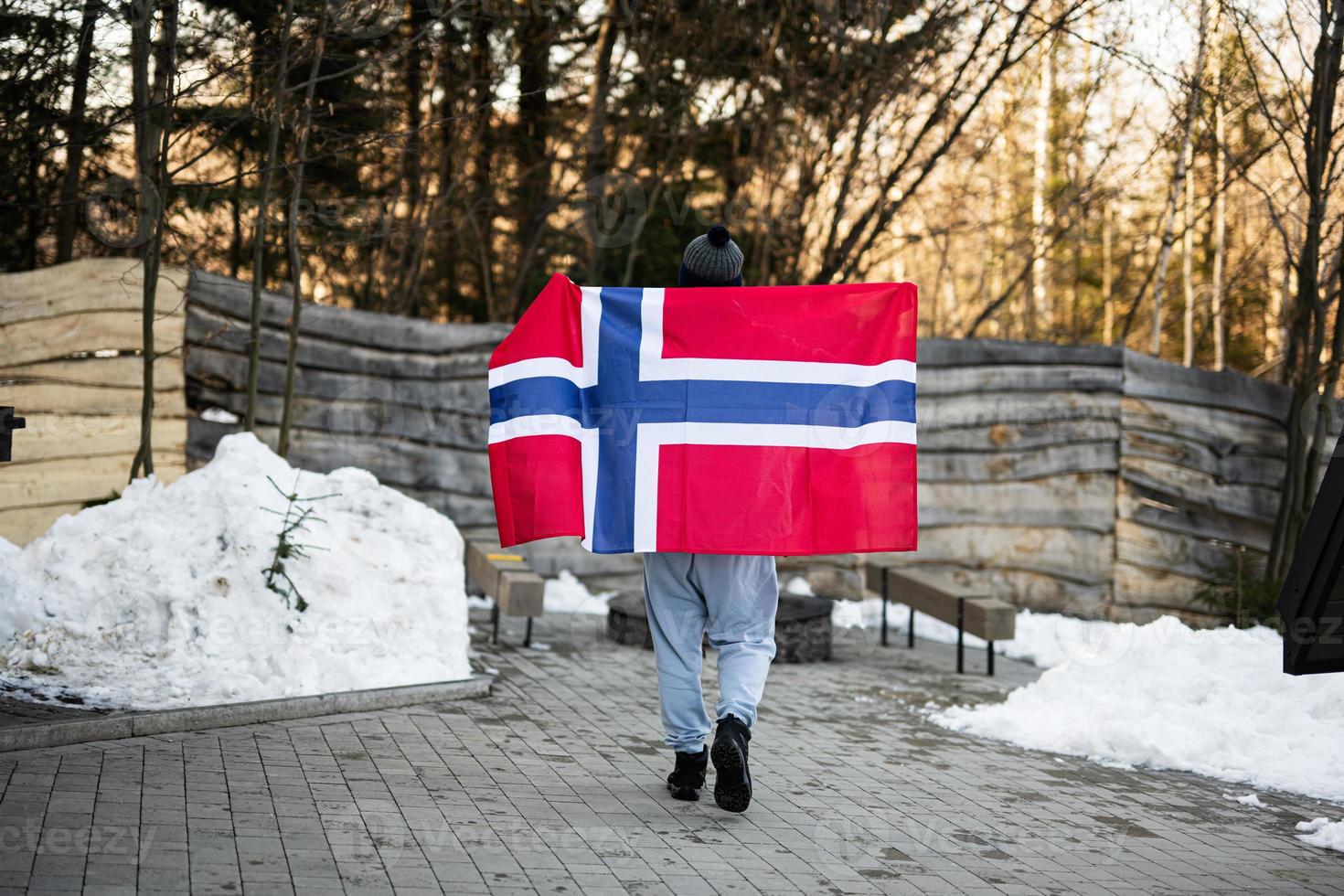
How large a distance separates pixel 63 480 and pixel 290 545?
302 cm

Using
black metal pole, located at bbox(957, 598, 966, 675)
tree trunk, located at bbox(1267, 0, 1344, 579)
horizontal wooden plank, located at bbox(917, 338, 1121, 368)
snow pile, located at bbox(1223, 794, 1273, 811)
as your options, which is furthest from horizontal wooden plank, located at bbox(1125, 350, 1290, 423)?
snow pile, located at bbox(1223, 794, 1273, 811)

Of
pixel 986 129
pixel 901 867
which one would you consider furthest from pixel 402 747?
pixel 986 129

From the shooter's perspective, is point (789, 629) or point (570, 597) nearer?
point (789, 629)

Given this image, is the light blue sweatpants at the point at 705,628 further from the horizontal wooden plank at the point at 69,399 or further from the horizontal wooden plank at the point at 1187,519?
the horizontal wooden plank at the point at 1187,519

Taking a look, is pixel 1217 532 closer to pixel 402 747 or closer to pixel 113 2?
pixel 402 747

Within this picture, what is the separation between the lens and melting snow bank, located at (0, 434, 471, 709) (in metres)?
5.93

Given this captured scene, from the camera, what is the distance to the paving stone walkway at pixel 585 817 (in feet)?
12.4

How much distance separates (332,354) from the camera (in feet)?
33.7

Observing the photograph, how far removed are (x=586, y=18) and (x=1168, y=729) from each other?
31.5 ft

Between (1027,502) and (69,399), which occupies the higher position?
(69,399)

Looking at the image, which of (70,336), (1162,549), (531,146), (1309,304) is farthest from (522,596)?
(1309,304)

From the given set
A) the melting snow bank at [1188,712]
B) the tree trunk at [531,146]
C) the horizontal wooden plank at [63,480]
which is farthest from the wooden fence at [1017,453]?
the melting snow bank at [1188,712]

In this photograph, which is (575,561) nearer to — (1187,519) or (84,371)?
(84,371)

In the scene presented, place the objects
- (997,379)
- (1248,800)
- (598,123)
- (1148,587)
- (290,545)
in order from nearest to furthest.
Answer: (1248,800), (290,545), (1148,587), (997,379), (598,123)
